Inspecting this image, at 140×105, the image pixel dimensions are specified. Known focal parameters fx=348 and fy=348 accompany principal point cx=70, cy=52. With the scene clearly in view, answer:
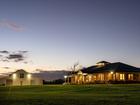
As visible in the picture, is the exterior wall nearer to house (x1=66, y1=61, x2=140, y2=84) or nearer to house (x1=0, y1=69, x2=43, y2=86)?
house (x1=66, y1=61, x2=140, y2=84)

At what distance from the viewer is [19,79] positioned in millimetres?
106750

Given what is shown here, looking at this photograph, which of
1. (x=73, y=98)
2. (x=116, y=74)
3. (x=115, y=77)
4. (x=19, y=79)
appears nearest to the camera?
(x=73, y=98)

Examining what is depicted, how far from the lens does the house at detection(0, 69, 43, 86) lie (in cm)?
10644

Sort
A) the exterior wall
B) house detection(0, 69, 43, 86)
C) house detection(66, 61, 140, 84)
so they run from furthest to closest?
house detection(0, 69, 43, 86)
the exterior wall
house detection(66, 61, 140, 84)

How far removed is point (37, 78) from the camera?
10981 centimetres

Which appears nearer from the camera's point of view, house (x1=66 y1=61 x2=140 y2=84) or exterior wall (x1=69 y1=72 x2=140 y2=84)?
house (x1=66 y1=61 x2=140 y2=84)

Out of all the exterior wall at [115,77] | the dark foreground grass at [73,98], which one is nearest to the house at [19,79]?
the exterior wall at [115,77]

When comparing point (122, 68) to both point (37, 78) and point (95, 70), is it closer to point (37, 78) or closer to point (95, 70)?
point (95, 70)

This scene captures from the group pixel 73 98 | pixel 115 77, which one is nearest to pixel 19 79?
pixel 115 77

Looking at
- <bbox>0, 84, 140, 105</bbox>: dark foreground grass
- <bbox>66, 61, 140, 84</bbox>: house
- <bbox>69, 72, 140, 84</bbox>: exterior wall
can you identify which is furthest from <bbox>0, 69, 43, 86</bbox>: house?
<bbox>0, 84, 140, 105</bbox>: dark foreground grass

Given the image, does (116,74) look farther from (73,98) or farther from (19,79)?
(73,98)

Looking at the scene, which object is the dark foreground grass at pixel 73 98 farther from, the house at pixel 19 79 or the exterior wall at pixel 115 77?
the house at pixel 19 79

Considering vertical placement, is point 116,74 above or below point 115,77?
above

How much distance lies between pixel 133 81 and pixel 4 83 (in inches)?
1802
